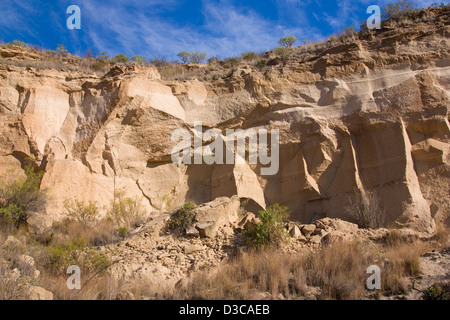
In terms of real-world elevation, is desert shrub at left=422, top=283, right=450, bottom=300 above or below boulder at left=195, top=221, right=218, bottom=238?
below

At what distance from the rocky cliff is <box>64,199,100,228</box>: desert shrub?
0.30 metres

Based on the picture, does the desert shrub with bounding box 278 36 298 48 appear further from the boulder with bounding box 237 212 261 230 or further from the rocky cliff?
the boulder with bounding box 237 212 261 230

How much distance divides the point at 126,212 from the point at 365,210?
676cm

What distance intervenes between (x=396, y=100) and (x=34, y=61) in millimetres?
12977

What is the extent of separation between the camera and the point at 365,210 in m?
10.1

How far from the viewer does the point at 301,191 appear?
11.6 meters

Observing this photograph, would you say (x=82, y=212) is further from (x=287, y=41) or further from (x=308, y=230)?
(x=287, y=41)

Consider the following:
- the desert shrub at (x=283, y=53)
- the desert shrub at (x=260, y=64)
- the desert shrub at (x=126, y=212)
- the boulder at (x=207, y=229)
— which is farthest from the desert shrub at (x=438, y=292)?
the desert shrub at (x=260, y=64)

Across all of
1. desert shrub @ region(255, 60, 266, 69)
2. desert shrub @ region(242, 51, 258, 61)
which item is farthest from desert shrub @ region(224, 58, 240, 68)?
desert shrub @ region(255, 60, 266, 69)

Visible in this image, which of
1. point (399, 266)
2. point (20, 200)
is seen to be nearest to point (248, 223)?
point (399, 266)

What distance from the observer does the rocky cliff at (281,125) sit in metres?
10.7

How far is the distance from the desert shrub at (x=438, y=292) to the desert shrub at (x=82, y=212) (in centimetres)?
817

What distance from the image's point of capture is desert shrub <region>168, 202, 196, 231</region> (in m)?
9.50

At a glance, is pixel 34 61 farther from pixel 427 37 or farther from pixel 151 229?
pixel 427 37
